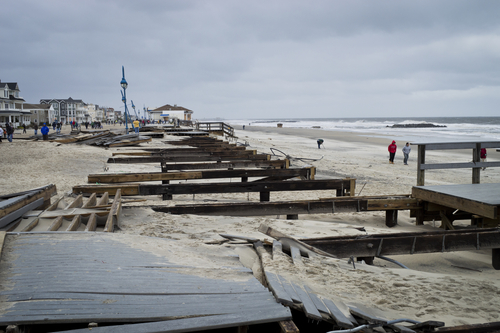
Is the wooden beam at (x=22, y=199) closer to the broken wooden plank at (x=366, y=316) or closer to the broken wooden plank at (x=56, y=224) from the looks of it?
the broken wooden plank at (x=56, y=224)

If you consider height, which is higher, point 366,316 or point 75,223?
point 75,223

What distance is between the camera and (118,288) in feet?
8.77

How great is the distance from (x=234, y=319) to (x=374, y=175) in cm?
1338

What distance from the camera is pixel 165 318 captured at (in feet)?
7.85

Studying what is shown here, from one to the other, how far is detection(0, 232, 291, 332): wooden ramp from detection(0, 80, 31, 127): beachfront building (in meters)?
64.7

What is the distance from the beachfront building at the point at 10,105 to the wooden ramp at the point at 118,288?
64720 millimetres

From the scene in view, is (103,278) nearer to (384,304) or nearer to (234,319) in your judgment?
(234,319)

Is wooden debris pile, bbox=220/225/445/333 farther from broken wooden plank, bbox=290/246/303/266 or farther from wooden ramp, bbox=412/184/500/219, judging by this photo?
wooden ramp, bbox=412/184/500/219

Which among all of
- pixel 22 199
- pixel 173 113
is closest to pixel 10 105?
pixel 173 113

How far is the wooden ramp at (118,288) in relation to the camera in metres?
2.33

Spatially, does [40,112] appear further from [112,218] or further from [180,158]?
[112,218]

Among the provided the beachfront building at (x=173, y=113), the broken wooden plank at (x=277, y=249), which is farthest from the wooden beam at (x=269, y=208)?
the beachfront building at (x=173, y=113)

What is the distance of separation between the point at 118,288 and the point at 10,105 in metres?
77.1

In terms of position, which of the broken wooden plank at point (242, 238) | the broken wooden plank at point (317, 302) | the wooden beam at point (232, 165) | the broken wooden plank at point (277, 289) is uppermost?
the wooden beam at point (232, 165)
